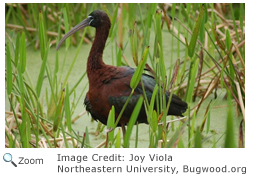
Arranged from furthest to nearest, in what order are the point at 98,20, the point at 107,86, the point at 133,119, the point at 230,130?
the point at 98,20, the point at 107,86, the point at 133,119, the point at 230,130

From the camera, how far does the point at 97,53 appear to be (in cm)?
257

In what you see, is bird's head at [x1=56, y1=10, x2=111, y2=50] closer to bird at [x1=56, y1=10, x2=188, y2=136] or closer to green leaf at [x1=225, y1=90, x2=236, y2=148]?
bird at [x1=56, y1=10, x2=188, y2=136]

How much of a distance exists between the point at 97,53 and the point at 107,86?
0.19 m

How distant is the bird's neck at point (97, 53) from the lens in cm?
253

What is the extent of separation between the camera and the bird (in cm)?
247

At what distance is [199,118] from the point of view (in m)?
2.93
